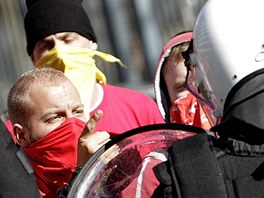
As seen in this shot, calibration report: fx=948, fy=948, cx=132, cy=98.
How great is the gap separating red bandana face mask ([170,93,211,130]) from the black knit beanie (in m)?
0.64

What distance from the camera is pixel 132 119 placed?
176 inches

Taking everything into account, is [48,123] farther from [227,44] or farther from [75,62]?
[227,44]

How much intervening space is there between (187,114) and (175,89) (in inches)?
7.9

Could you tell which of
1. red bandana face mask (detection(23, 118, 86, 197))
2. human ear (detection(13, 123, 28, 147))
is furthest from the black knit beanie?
red bandana face mask (detection(23, 118, 86, 197))

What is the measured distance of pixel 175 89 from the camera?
187 inches

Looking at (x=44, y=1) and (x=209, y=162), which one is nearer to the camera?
(x=209, y=162)

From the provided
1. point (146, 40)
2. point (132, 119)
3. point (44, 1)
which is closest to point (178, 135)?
point (132, 119)

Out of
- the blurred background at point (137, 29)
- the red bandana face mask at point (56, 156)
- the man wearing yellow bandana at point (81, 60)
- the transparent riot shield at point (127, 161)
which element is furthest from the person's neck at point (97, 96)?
the blurred background at point (137, 29)

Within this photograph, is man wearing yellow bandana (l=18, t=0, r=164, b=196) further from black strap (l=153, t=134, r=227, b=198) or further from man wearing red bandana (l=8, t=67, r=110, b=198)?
black strap (l=153, t=134, r=227, b=198)

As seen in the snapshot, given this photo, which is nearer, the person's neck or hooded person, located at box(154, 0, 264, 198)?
hooded person, located at box(154, 0, 264, 198)

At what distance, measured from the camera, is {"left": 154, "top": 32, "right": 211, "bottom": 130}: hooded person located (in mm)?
4605

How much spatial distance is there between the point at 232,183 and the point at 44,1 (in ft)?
8.87

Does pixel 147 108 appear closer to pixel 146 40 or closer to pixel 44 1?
pixel 44 1

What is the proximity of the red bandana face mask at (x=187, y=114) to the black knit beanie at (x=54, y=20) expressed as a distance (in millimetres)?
638
